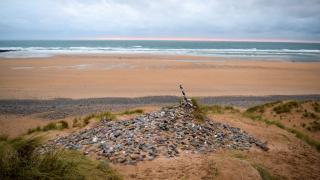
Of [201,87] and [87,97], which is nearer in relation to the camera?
[87,97]

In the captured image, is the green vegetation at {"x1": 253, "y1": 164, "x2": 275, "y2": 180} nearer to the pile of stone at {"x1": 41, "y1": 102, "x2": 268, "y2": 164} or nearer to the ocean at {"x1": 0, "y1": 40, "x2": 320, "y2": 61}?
the pile of stone at {"x1": 41, "y1": 102, "x2": 268, "y2": 164}

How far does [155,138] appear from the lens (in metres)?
8.89

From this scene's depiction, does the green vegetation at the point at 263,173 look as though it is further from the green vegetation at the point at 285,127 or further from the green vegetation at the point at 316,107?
the green vegetation at the point at 316,107

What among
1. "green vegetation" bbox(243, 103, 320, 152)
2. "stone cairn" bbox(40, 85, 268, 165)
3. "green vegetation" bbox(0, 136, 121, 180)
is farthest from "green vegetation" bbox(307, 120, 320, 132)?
"green vegetation" bbox(0, 136, 121, 180)

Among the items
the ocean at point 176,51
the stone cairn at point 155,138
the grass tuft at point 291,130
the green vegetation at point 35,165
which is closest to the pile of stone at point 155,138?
the stone cairn at point 155,138

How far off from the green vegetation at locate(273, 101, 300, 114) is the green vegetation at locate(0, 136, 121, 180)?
1141cm

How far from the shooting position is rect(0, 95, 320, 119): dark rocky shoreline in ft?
53.7

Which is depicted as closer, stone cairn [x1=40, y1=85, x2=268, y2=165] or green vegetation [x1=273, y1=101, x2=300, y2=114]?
stone cairn [x1=40, y1=85, x2=268, y2=165]

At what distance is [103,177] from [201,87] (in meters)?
18.5

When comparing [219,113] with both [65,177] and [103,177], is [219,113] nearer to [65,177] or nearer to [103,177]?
[103,177]

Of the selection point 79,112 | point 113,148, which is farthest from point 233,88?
point 113,148

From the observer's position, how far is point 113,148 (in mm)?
8367

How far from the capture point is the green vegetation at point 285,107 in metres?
15.5

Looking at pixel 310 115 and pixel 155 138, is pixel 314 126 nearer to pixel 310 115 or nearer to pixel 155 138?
pixel 310 115
